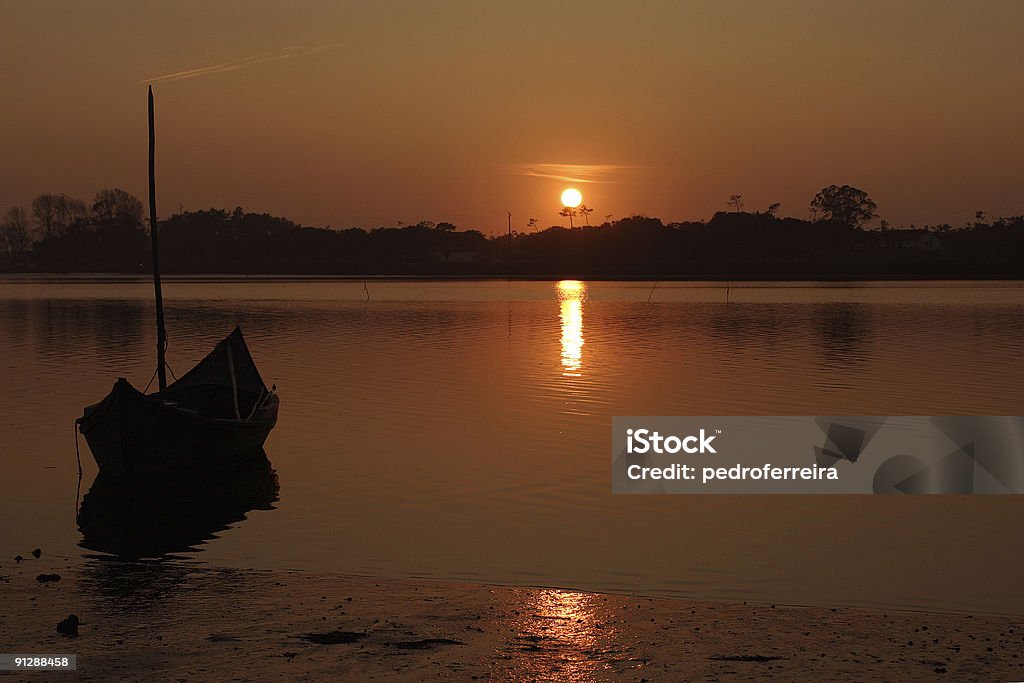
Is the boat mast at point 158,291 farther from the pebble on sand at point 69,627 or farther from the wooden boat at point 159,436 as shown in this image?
the pebble on sand at point 69,627

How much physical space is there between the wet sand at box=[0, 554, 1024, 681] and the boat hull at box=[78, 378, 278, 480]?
7245mm

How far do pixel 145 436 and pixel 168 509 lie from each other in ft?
6.69

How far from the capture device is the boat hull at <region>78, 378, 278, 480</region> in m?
21.8

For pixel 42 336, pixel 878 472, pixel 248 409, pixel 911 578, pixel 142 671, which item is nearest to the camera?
pixel 142 671

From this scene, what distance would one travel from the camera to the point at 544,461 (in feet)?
83.1

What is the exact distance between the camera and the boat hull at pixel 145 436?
21812mm

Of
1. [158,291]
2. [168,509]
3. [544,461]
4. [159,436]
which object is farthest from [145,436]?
[158,291]

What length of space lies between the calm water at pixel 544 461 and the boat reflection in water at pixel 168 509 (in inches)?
9.6

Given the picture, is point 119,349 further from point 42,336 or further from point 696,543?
point 696,543

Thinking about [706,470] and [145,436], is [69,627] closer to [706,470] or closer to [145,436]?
[145,436]

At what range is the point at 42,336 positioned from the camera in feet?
218

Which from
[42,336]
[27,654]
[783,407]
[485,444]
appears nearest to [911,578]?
[27,654]

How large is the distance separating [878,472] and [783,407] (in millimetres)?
8864

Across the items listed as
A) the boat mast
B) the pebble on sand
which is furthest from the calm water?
the pebble on sand
